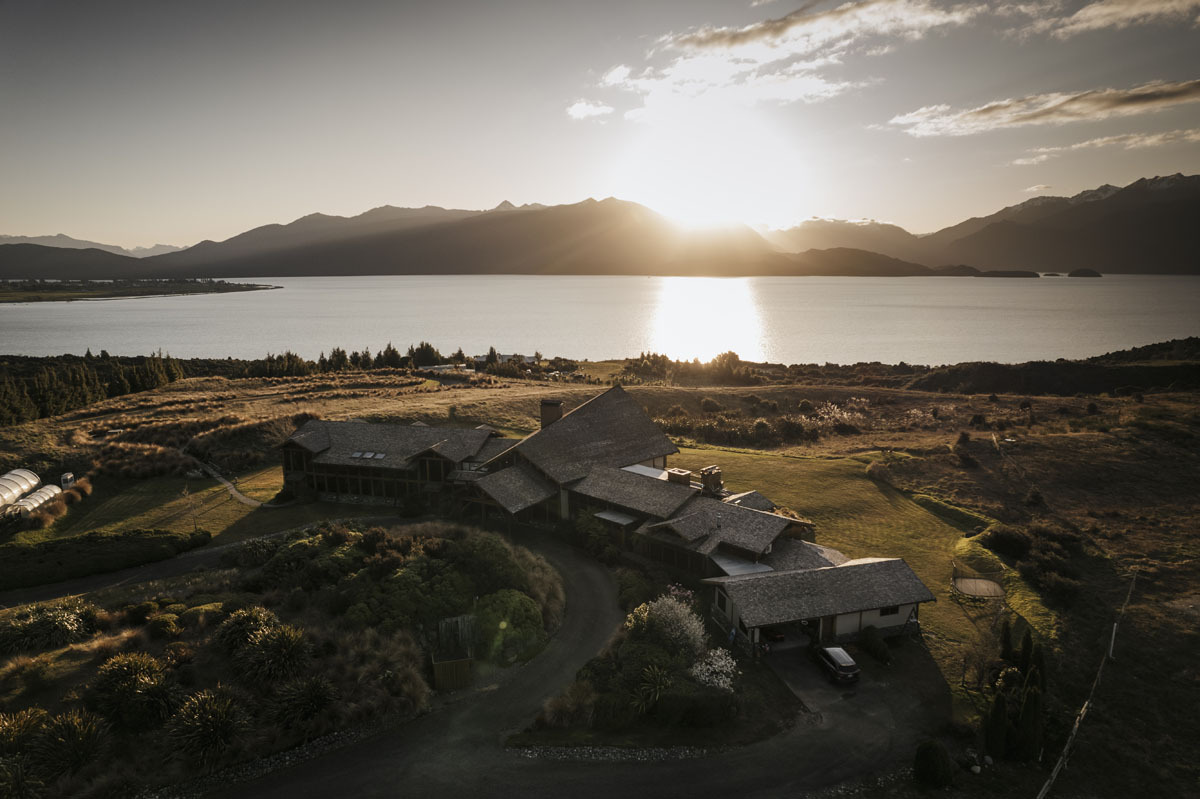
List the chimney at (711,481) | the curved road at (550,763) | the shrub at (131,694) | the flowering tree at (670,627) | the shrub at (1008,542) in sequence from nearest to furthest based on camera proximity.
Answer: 1. the curved road at (550,763)
2. the shrub at (131,694)
3. the flowering tree at (670,627)
4. the shrub at (1008,542)
5. the chimney at (711,481)

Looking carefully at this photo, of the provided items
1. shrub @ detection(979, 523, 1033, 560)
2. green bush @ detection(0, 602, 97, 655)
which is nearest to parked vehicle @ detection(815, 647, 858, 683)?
shrub @ detection(979, 523, 1033, 560)

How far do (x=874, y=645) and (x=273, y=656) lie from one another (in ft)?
83.7

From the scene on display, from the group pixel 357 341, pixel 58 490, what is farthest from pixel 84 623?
pixel 357 341

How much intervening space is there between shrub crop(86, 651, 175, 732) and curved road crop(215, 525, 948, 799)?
4370 millimetres

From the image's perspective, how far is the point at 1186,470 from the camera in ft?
171

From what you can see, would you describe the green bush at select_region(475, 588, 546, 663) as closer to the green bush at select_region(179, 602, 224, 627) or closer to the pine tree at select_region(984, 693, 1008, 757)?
the green bush at select_region(179, 602, 224, 627)

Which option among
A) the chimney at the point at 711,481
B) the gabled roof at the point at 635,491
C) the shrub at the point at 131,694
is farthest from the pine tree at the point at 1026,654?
the shrub at the point at 131,694

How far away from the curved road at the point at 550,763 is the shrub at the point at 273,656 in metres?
3.80

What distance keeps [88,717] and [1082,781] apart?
114 feet

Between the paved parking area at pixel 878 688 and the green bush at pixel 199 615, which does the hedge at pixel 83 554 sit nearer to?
the green bush at pixel 199 615

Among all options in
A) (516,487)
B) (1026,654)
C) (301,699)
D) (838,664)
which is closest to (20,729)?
(301,699)

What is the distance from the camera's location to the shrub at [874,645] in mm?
27156

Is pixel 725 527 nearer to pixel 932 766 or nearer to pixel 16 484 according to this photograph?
pixel 932 766

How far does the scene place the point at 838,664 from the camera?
84.2ft
